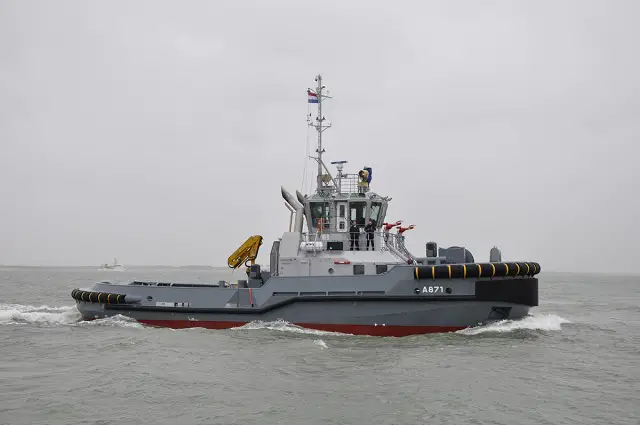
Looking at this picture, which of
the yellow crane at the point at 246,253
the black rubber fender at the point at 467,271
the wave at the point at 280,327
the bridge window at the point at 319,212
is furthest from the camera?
the yellow crane at the point at 246,253

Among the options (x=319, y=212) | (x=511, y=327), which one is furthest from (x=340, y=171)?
(x=511, y=327)

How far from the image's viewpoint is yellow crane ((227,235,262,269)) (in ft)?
47.3

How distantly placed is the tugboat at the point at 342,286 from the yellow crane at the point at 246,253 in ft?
0.09

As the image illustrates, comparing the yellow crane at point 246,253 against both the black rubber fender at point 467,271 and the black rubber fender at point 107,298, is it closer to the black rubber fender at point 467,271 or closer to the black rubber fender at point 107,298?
the black rubber fender at point 107,298

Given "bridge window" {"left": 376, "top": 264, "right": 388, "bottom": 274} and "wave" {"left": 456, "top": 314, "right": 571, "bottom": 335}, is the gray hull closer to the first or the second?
"wave" {"left": 456, "top": 314, "right": 571, "bottom": 335}

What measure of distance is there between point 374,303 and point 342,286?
846mm

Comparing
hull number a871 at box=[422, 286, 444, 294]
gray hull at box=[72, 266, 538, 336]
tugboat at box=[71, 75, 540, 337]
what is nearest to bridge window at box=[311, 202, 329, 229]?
tugboat at box=[71, 75, 540, 337]

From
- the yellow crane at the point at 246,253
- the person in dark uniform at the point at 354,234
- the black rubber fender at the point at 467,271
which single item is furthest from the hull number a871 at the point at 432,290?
the yellow crane at the point at 246,253

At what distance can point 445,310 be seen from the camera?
1188cm

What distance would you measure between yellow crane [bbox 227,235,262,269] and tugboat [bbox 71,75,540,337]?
1.1 inches

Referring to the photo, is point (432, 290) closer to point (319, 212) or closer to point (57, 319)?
point (319, 212)

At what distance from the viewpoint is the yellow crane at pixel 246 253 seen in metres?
14.4

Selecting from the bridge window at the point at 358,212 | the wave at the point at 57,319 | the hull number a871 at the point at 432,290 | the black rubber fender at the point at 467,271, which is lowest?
the wave at the point at 57,319

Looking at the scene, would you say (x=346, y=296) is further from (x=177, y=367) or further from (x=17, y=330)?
(x=17, y=330)
